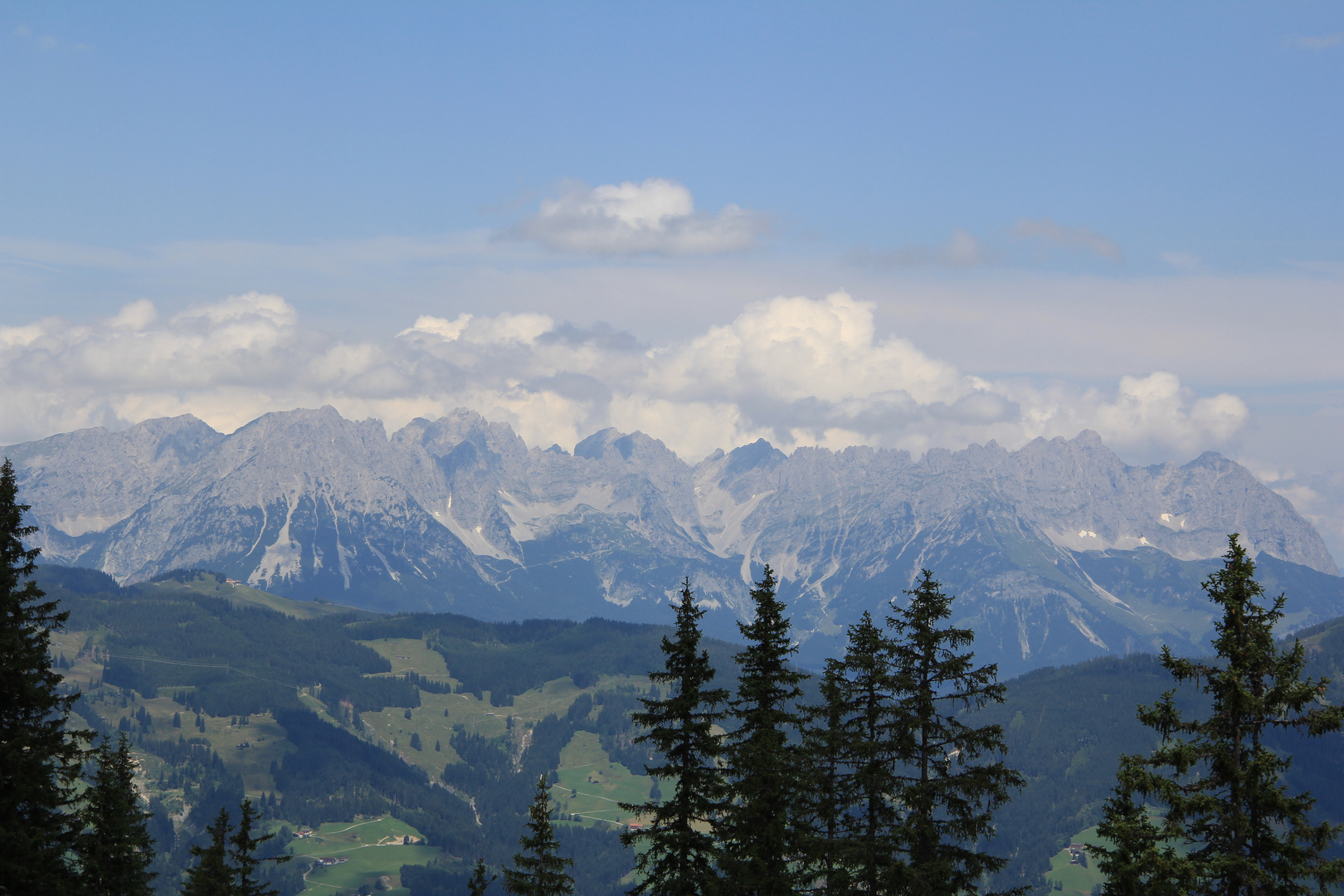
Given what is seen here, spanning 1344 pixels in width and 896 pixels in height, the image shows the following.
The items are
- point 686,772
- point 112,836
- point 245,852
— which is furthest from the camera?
point 245,852

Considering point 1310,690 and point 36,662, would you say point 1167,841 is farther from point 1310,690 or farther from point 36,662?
point 36,662

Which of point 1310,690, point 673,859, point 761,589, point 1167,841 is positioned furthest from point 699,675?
point 1310,690

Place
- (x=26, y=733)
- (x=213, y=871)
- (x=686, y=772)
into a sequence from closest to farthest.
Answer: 1. (x=26, y=733)
2. (x=686, y=772)
3. (x=213, y=871)

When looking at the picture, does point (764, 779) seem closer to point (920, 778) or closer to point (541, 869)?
point (920, 778)

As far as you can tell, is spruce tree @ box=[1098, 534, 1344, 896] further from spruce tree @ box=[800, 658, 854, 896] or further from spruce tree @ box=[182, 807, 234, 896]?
spruce tree @ box=[182, 807, 234, 896]

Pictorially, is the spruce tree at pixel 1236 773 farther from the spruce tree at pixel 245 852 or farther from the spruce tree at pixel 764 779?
the spruce tree at pixel 245 852

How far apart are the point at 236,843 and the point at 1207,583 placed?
44.6m

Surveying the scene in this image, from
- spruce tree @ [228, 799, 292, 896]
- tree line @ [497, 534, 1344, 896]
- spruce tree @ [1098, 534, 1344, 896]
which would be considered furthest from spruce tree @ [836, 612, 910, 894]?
spruce tree @ [228, 799, 292, 896]

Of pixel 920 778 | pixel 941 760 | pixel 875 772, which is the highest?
pixel 941 760

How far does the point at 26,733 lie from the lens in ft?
118

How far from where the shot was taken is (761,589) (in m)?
42.4

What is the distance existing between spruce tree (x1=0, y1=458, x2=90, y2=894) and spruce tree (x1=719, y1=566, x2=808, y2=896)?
21408 mm

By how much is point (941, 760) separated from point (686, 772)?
921 cm

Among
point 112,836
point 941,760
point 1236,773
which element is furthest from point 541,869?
point 1236,773
